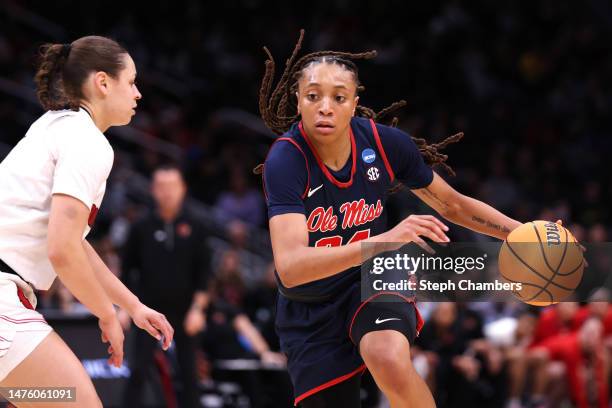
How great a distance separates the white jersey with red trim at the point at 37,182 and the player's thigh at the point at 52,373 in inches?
12.4

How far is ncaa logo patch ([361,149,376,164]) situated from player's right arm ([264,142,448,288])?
32 cm

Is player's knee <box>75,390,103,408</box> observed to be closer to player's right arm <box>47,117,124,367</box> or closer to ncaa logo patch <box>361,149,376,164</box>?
player's right arm <box>47,117,124,367</box>

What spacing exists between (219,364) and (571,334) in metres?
3.61

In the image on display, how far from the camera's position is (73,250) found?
11.2ft

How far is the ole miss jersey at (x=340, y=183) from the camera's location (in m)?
4.29

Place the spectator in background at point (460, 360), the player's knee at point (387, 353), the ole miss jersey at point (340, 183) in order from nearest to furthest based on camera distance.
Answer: the player's knee at point (387, 353)
the ole miss jersey at point (340, 183)
the spectator in background at point (460, 360)

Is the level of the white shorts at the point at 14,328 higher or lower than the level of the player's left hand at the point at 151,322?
lower

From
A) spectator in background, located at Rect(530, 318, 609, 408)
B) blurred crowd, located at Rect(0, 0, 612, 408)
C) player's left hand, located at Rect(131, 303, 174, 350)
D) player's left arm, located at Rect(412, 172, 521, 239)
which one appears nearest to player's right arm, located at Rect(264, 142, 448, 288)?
player's left hand, located at Rect(131, 303, 174, 350)

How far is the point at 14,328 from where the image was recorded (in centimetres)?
346

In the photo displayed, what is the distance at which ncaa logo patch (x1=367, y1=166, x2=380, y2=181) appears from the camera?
178 inches

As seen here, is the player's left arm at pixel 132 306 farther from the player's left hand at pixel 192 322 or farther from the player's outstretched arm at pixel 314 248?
the player's left hand at pixel 192 322

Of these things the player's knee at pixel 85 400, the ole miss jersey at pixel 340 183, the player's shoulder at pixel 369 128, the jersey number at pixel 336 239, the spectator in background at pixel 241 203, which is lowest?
the player's knee at pixel 85 400

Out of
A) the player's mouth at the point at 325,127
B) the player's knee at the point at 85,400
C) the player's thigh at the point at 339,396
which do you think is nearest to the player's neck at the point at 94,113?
the player's mouth at the point at 325,127

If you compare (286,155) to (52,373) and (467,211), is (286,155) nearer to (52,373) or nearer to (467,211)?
(467,211)
